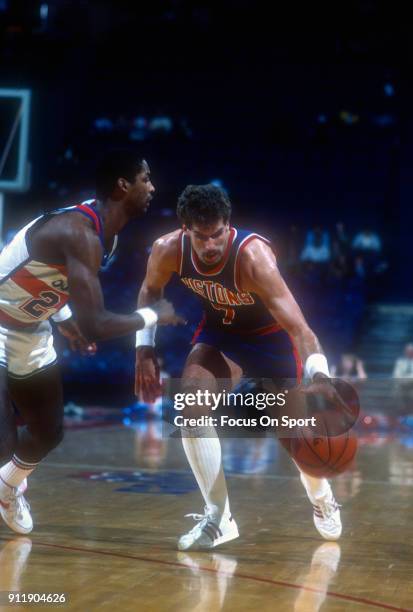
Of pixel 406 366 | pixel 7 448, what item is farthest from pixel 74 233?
pixel 406 366

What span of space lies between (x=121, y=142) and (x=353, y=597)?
14705 millimetres

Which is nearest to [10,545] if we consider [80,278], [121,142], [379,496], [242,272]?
[80,278]

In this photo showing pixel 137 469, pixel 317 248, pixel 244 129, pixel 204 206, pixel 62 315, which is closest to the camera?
pixel 204 206

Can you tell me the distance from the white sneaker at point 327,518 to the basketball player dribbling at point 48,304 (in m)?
1.42

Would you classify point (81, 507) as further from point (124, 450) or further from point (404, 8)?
point (404, 8)

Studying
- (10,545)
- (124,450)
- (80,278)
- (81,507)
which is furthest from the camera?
(124,450)

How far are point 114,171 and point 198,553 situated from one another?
1.93 metres

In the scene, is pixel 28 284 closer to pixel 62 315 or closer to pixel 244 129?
pixel 62 315

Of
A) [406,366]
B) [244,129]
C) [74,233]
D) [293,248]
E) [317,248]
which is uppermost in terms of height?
[74,233]

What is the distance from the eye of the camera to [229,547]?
4.64 meters

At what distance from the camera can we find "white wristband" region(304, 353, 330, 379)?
4074mm

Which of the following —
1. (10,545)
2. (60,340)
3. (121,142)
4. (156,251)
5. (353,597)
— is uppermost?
(156,251)

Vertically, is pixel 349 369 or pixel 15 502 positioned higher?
pixel 15 502

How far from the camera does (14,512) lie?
4.83 metres
